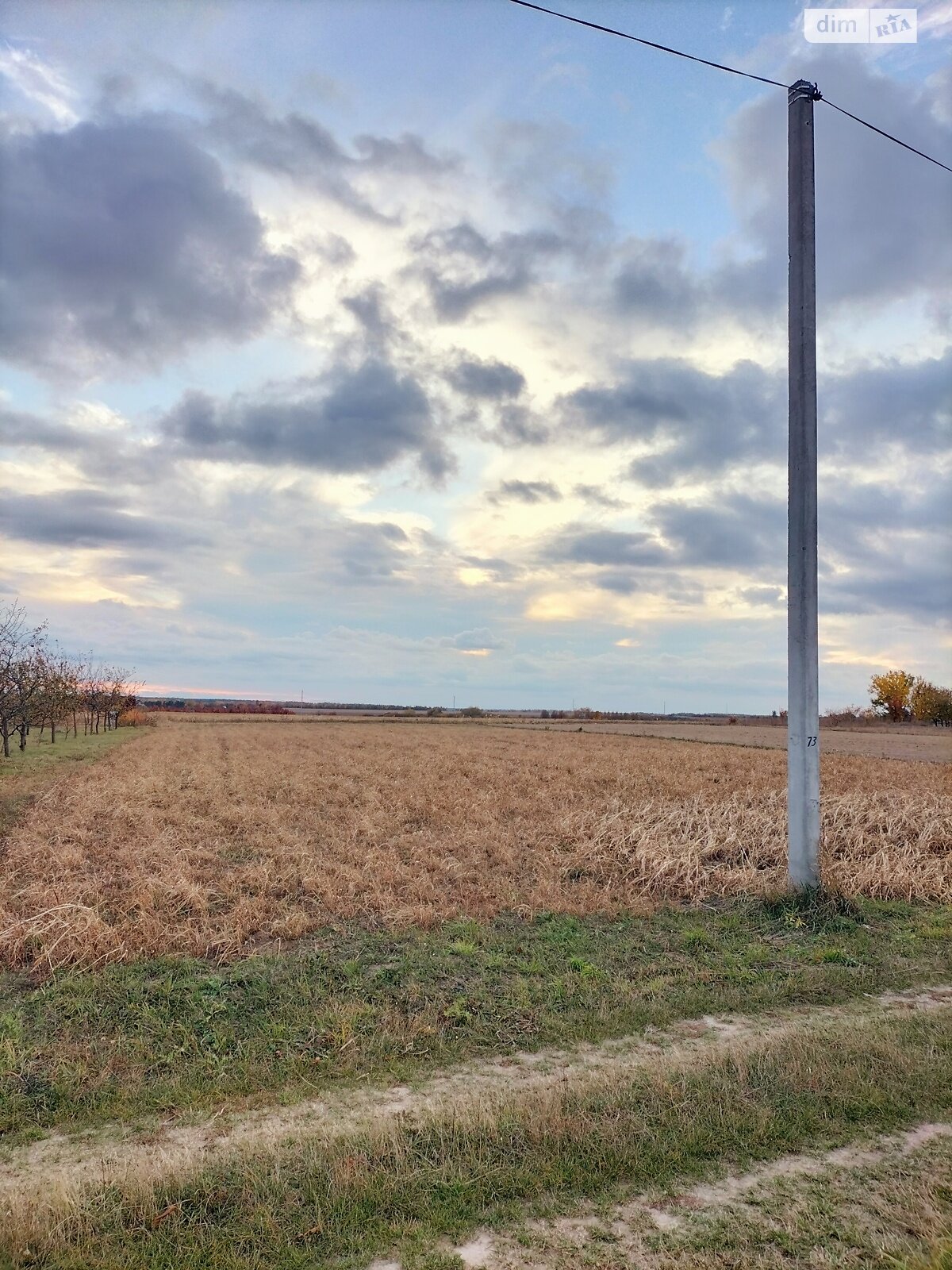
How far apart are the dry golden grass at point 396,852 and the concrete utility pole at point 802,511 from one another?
1104mm

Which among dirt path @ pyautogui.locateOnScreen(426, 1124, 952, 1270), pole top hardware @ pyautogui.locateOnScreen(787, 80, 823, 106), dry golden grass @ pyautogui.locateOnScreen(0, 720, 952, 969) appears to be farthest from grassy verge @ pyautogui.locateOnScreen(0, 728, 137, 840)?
pole top hardware @ pyautogui.locateOnScreen(787, 80, 823, 106)

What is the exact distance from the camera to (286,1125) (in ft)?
17.6

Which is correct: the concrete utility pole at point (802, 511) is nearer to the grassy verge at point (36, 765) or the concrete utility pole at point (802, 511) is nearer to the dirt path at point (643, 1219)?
the dirt path at point (643, 1219)

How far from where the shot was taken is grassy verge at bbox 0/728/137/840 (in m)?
21.6

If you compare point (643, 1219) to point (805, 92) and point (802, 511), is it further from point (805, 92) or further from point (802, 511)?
point (805, 92)

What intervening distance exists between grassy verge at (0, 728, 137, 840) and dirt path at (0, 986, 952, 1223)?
44.7 feet

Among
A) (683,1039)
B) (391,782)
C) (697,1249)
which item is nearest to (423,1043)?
(683,1039)

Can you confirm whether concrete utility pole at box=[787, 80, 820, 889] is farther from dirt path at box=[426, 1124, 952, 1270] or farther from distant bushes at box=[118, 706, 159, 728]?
distant bushes at box=[118, 706, 159, 728]

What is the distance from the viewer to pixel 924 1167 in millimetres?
4746

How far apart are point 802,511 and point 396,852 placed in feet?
29.4

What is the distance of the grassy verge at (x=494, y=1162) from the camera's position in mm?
4152

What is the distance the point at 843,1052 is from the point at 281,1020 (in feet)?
15.7

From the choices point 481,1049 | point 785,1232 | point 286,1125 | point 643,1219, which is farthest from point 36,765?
point 785,1232

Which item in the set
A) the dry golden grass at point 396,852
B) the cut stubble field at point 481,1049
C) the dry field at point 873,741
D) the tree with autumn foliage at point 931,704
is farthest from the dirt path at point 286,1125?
the tree with autumn foliage at point 931,704
